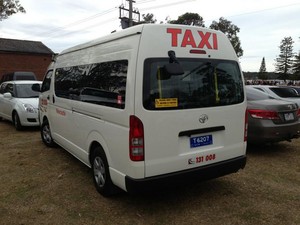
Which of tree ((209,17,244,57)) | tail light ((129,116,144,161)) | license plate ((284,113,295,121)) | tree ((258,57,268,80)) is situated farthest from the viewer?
tree ((258,57,268,80))

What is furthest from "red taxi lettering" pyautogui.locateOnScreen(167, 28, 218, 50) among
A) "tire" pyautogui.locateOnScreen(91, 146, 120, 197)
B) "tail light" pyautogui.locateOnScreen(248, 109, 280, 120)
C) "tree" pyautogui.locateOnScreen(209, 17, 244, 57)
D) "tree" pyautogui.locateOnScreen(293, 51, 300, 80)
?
"tree" pyautogui.locateOnScreen(293, 51, 300, 80)

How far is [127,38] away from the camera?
3.61 meters

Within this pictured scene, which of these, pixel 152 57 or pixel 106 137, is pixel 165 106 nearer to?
pixel 152 57

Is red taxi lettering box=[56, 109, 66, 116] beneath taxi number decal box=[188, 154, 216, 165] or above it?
above

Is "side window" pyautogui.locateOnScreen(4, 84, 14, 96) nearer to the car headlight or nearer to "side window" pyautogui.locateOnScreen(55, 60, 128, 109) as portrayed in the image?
the car headlight

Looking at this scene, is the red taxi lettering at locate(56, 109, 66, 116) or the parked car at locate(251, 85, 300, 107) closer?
the red taxi lettering at locate(56, 109, 66, 116)

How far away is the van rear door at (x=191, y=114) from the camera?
11.1 ft

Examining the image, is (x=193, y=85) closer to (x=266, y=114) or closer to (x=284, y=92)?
A: (x=266, y=114)

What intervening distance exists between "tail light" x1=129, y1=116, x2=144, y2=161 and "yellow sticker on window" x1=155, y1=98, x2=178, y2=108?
0.30 meters

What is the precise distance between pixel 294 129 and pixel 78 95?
4465mm

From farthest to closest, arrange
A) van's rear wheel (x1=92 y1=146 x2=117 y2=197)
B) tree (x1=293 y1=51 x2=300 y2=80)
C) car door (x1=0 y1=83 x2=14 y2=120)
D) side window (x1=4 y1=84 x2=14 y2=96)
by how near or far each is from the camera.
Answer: tree (x1=293 y1=51 x2=300 y2=80) → side window (x1=4 y1=84 x2=14 y2=96) → car door (x1=0 y1=83 x2=14 y2=120) → van's rear wheel (x1=92 y1=146 x2=117 y2=197)

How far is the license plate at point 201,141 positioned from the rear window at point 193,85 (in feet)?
1.32

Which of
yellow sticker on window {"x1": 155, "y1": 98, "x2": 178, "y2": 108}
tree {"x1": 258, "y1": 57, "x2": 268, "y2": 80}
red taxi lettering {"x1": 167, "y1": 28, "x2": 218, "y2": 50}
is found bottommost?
yellow sticker on window {"x1": 155, "y1": 98, "x2": 178, "y2": 108}

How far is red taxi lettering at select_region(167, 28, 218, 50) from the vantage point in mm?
3578
